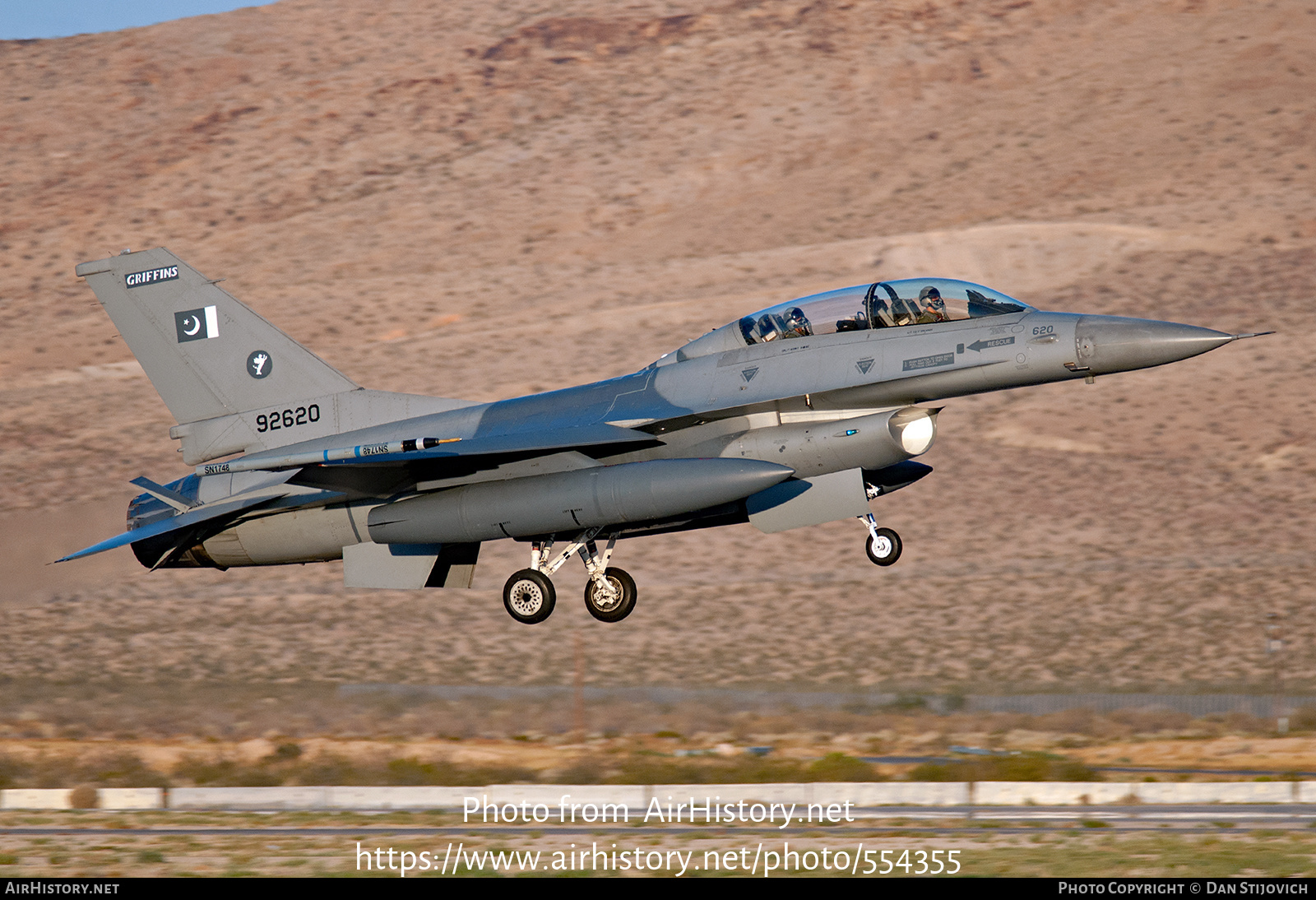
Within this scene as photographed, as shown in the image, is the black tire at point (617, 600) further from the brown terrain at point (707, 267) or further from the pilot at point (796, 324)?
the brown terrain at point (707, 267)

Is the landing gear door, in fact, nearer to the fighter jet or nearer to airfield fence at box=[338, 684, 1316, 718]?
the fighter jet

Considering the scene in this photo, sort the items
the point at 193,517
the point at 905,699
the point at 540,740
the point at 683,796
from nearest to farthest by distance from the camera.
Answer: the point at 193,517 → the point at 683,796 → the point at 540,740 → the point at 905,699

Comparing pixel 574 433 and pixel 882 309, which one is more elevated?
pixel 882 309

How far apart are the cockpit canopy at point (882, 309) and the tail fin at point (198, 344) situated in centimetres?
676

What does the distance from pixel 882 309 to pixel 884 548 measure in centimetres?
297

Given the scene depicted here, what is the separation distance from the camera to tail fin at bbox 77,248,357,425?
69.5 ft

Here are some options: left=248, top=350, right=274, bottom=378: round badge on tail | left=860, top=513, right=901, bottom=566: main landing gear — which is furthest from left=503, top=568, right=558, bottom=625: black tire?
left=248, top=350, right=274, bottom=378: round badge on tail

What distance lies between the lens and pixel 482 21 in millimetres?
68375

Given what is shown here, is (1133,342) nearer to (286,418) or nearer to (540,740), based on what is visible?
(286,418)

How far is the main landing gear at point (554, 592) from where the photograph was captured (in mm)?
19500

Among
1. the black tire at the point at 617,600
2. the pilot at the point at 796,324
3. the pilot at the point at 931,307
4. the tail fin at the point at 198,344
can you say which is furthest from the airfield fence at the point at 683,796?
the pilot at the point at 931,307

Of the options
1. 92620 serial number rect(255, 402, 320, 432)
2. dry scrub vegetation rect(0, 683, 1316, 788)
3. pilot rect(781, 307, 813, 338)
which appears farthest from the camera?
dry scrub vegetation rect(0, 683, 1316, 788)

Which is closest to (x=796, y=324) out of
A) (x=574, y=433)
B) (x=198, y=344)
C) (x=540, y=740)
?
(x=574, y=433)

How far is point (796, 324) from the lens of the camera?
706 inches
